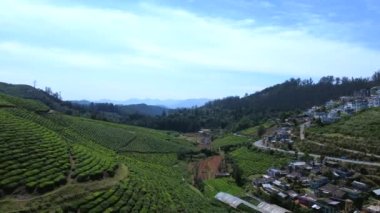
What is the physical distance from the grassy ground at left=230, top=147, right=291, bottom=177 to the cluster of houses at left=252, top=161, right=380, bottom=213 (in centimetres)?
478

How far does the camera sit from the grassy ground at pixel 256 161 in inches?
3615

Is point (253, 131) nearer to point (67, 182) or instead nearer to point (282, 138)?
point (282, 138)

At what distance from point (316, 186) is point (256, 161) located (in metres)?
25.2

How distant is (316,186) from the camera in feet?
244

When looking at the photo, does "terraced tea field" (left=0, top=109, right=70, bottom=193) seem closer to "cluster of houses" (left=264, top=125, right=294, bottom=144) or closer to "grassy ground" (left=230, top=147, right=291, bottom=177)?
"grassy ground" (left=230, top=147, right=291, bottom=177)

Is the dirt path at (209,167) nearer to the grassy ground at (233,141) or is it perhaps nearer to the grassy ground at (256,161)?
the grassy ground at (256,161)

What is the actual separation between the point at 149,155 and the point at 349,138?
149ft

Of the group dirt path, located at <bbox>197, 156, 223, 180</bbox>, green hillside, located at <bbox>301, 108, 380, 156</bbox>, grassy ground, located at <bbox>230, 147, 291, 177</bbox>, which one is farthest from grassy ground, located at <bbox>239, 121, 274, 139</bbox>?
grassy ground, located at <bbox>230, 147, 291, 177</bbox>

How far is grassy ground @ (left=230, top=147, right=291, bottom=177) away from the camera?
91812 millimetres

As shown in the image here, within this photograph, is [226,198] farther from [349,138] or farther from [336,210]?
[349,138]

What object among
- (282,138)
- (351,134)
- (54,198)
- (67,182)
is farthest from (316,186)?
(54,198)

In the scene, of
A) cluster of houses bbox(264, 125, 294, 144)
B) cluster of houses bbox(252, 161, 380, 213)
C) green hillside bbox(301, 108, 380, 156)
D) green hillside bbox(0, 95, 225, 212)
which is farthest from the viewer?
cluster of houses bbox(264, 125, 294, 144)

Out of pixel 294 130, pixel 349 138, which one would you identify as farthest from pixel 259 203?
pixel 294 130

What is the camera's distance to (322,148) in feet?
315
